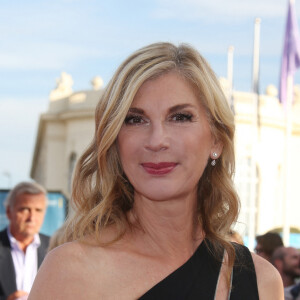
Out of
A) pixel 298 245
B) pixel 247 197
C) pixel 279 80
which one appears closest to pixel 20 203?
pixel 298 245

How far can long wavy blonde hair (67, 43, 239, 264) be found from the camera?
259 centimetres

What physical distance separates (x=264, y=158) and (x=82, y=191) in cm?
4548

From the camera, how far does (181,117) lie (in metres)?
2.62

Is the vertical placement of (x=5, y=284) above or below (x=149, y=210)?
below

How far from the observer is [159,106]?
102 inches

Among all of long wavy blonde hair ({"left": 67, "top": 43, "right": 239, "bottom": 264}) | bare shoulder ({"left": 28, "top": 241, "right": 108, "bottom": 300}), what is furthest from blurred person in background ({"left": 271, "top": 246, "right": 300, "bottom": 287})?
bare shoulder ({"left": 28, "top": 241, "right": 108, "bottom": 300})

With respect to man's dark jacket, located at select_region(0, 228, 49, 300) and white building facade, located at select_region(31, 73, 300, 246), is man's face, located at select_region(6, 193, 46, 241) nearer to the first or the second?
man's dark jacket, located at select_region(0, 228, 49, 300)

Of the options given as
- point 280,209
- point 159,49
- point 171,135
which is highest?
point 159,49

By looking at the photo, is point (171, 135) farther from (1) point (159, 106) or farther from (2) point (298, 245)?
(2) point (298, 245)

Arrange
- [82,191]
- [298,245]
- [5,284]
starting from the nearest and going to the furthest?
[82,191], [5,284], [298,245]

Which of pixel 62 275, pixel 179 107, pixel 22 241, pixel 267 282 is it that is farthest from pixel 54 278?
pixel 22 241

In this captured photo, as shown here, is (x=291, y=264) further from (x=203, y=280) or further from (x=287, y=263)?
(x=203, y=280)

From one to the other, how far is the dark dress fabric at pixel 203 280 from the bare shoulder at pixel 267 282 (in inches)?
0.8

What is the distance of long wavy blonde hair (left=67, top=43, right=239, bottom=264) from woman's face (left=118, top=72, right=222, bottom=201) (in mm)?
38
